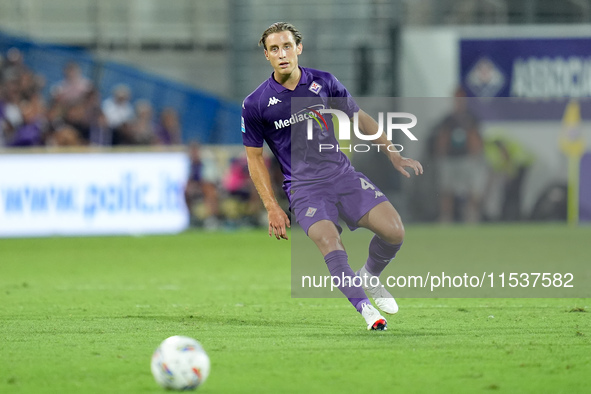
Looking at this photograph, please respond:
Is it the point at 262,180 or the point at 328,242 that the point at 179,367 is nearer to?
the point at 328,242

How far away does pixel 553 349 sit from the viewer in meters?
6.34

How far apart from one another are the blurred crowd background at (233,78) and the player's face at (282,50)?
31.6 feet

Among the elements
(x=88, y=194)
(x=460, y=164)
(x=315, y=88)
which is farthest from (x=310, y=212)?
(x=460, y=164)

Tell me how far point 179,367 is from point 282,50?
116 inches

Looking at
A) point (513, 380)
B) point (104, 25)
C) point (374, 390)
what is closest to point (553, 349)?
point (513, 380)

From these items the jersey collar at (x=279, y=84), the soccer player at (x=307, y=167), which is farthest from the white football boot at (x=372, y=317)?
the jersey collar at (x=279, y=84)

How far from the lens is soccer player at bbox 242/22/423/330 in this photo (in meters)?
7.32

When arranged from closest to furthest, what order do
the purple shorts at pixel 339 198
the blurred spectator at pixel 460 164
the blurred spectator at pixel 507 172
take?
1. the purple shorts at pixel 339 198
2. the blurred spectator at pixel 460 164
3. the blurred spectator at pixel 507 172

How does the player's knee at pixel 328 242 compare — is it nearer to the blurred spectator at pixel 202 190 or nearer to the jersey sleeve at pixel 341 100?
the jersey sleeve at pixel 341 100

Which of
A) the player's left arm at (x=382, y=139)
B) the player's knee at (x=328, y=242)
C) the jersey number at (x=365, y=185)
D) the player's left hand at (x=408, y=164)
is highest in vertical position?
the player's left arm at (x=382, y=139)

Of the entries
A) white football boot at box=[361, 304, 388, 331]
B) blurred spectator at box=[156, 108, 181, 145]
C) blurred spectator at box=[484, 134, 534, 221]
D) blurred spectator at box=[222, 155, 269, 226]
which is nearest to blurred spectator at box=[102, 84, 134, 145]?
blurred spectator at box=[156, 108, 181, 145]

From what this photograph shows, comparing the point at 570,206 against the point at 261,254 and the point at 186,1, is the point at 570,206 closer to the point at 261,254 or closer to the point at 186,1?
the point at 261,254

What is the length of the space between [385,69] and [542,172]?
4.45 metres

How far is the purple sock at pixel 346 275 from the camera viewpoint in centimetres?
709
